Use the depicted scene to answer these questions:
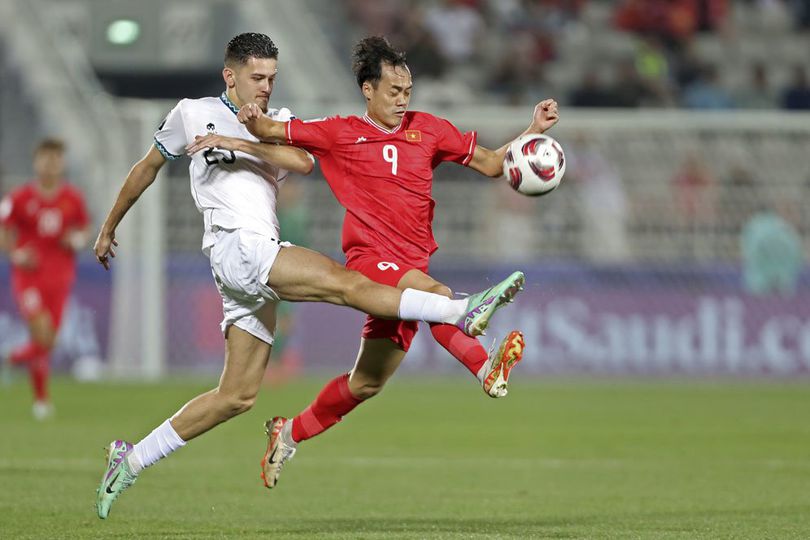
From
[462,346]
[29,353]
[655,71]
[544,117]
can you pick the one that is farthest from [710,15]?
[462,346]

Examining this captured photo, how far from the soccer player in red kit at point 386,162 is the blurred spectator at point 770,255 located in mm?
10898

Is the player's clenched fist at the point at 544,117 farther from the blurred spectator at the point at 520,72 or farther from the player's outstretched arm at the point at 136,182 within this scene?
the blurred spectator at the point at 520,72

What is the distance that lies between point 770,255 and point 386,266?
11694 millimetres

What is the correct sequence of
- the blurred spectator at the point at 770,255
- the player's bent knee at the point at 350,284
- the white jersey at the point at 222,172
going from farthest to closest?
the blurred spectator at the point at 770,255, the white jersey at the point at 222,172, the player's bent knee at the point at 350,284

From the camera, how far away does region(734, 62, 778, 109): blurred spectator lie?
2142 centimetres

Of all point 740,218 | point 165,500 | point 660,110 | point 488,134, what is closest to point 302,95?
point 488,134

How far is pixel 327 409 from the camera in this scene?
7742 mm

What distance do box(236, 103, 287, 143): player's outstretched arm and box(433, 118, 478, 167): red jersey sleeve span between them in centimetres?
78

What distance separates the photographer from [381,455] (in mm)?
10750

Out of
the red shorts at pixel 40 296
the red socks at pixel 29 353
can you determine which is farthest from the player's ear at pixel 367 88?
the red shorts at pixel 40 296

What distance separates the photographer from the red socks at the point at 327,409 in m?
7.69

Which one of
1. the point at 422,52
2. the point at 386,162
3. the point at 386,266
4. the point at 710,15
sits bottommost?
the point at 386,266

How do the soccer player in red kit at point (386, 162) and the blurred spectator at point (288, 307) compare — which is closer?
the soccer player in red kit at point (386, 162)

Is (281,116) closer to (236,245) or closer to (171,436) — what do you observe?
(236,245)
